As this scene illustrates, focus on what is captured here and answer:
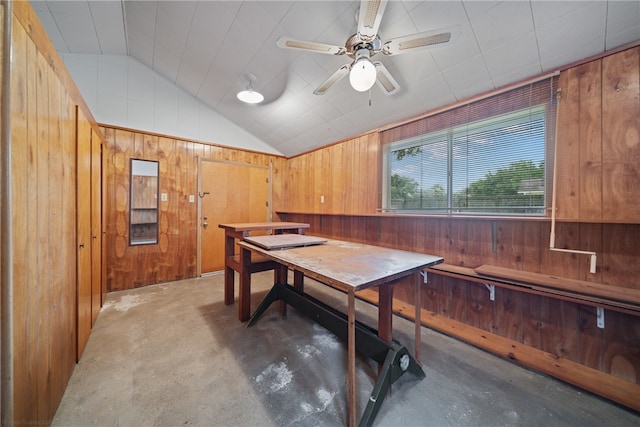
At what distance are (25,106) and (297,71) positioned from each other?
7.58 ft

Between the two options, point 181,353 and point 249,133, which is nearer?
point 181,353

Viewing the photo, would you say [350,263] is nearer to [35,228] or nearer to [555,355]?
[35,228]

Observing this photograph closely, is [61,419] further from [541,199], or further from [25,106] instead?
[541,199]

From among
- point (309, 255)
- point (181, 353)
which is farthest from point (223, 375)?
point (309, 255)

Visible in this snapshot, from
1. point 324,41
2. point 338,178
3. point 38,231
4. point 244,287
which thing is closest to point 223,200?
→ point 338,178

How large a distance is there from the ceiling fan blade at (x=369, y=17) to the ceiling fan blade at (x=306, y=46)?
21 cm

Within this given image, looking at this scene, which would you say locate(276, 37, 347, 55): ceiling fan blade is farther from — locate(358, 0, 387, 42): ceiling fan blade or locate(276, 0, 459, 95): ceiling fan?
locate(358, 0, 387, 42): ceiling fan blade

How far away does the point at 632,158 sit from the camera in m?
1.46

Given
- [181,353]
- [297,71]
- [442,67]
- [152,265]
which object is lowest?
[181,353]

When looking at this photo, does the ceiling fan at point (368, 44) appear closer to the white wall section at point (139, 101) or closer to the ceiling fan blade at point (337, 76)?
the ceiling fan blade at point (337, 76)

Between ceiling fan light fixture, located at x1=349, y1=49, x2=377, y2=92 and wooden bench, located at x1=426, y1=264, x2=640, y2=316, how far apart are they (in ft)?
6.04

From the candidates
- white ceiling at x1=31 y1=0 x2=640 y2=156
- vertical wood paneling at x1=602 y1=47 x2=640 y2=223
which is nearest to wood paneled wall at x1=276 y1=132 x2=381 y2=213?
white ceiling at x1=31 y1=0 x2=640 y2=156

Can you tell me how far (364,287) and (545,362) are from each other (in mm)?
1807

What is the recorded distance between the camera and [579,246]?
170 centimetres
